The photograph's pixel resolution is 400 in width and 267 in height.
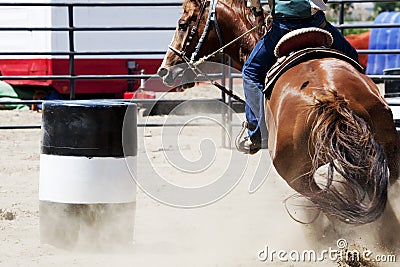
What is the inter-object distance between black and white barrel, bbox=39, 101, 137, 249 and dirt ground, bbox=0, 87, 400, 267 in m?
0.13

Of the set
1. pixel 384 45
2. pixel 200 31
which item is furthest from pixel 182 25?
pixel 384 45

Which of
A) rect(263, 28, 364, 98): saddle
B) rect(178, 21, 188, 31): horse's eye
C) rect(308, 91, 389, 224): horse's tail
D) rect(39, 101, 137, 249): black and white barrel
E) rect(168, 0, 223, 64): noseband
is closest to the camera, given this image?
rect(308, 91, 389, 224): horse's tail

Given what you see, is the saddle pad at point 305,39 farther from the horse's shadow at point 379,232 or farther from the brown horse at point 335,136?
the horse's shadow at point 379,232

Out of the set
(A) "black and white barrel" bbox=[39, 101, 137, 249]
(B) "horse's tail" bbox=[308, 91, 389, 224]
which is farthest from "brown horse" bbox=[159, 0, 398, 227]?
(A) "black and white barrel" bbox=[39, 101, 137, 249]

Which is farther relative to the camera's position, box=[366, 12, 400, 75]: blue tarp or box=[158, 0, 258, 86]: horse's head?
box=[366, 12, 400, 75]: blue tarp

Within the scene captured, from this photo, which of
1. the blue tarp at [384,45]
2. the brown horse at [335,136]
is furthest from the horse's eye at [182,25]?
the blue tarp at [384,45]

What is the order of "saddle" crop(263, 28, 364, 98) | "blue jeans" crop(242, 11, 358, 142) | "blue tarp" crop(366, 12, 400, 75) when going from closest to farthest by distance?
"saddle" crop(263, 28, 364, 98), "blue jeans" crop(242, 11, 358, 142), "blue tarp" crop(366, 12, 400, 75)

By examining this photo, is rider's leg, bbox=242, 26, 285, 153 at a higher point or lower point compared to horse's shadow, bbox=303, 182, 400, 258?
higher

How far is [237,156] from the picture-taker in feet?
28.0

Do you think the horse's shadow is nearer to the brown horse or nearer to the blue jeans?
the brown horse

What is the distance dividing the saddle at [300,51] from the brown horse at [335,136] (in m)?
0.06

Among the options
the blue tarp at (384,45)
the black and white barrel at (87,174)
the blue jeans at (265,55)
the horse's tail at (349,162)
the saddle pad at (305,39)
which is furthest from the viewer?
the blue tarp at (384,45)

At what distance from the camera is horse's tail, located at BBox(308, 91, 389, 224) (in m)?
3.90

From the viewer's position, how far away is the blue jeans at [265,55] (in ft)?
16.4
